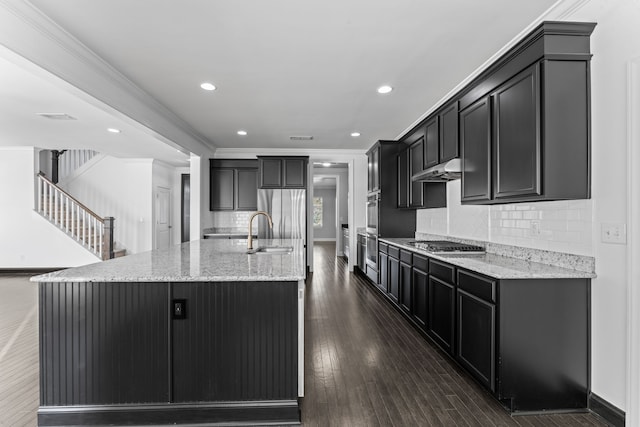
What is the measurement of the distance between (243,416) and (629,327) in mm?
2294

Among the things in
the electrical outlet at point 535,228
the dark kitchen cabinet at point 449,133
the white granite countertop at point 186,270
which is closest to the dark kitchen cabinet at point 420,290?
the electrical outlet at point 535,228

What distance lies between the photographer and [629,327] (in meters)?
1.88

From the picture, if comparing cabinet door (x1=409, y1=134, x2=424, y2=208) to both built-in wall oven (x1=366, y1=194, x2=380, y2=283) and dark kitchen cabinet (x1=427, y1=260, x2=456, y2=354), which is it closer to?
built-in wall oven (x1=366, y1=194, x2=380, y2=283)

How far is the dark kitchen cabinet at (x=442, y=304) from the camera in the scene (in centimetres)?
278

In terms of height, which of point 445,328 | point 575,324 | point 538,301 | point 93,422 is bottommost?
point 93,422

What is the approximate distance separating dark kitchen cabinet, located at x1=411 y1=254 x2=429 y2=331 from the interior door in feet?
21.9

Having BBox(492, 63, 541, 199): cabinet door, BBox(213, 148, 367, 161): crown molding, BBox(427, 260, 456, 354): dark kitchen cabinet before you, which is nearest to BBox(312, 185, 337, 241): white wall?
BBox(213, 148, 367, 161): crown molding

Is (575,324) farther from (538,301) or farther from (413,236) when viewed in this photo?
(413,236)

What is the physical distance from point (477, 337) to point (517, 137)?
1.44m

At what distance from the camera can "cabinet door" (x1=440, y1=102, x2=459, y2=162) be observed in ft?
10.7

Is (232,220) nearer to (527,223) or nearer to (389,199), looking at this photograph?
(389,199)

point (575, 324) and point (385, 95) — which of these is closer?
point (575, 324)

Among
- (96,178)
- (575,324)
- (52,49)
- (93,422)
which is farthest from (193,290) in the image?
(96,178)

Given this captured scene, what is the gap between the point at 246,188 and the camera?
22.7 ft
